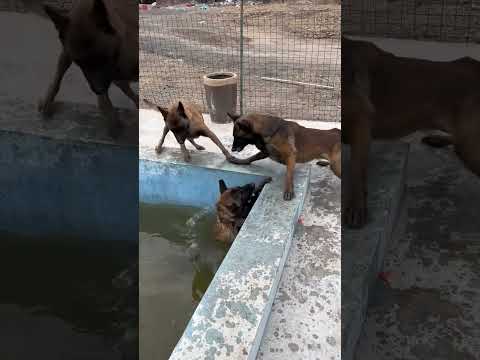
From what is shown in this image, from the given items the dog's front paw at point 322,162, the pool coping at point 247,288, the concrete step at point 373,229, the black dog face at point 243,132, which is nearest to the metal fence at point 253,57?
the dog's front paw at point 322,162

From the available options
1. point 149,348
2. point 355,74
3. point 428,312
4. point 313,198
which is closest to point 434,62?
point 355,74

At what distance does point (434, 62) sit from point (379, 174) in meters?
0.15

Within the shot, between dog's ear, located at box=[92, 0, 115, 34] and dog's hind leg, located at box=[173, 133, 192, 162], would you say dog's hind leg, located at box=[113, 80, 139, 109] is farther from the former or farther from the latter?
dog's hind leg, located at box=[173, 133, 192, 162]

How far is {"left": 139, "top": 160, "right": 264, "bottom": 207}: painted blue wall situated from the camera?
3.56 m

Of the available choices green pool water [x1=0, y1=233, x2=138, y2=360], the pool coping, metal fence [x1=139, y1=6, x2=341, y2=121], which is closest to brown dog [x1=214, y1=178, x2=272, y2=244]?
the pool coping

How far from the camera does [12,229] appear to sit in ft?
2.13

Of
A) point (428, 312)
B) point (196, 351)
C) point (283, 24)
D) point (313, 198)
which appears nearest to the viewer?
point (428, 312)

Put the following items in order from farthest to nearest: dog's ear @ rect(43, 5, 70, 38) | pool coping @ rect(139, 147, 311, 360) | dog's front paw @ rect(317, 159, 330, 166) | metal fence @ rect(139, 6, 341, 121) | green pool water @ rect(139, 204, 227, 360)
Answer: metal fence @ rect(139, 6, 341, 121), dog's front paw @ rect(317, 159, 330, 166), green pool water @ rect(139, 204, 227, 360), pool coping @ rect(139, 147, 311, 360), dog's ear @ rect(43, 5, 70, 38)

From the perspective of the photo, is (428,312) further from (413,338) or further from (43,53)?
(43,53)

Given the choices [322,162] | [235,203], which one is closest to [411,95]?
[235,203]

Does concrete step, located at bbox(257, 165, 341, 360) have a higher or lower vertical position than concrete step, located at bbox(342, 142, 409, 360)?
lower

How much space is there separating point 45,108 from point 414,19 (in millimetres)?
431

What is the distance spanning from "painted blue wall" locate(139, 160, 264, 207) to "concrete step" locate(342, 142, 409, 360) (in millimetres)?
2811

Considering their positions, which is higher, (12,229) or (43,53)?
(43,53)
